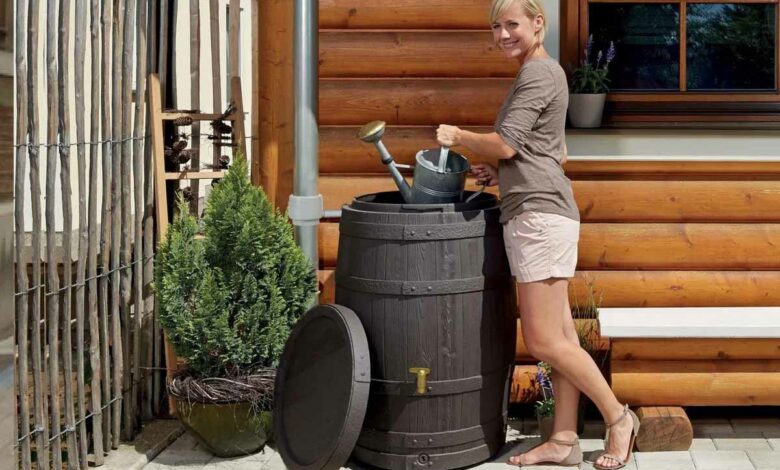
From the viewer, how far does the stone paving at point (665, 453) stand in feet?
12.1

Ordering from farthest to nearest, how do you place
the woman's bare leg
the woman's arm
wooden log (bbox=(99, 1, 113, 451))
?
wooden log (bbox=(99, 1, 113, 451)) → the woman's bare leg → the woman's arm

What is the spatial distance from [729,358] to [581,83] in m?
1.28

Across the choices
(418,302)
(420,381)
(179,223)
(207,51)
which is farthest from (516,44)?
(207,51)

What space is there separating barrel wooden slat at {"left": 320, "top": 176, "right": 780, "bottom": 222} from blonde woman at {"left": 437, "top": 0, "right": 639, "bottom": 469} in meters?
0.81

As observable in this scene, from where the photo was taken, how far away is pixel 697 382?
3992 millimetres

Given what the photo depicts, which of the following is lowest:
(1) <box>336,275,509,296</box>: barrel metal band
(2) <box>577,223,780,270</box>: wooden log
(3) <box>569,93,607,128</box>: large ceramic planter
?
(1) <box>336,275,509,296</box>: barrel metal band

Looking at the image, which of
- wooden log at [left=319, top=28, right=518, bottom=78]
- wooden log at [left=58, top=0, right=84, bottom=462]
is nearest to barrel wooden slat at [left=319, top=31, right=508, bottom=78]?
wooden log at [left=319, top=28, right=518, bottom=78]

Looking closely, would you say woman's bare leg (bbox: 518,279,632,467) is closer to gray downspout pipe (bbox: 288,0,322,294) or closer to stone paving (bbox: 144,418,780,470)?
stone paving (bbox: 144,418,780,470)

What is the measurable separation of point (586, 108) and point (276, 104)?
4.26 feet

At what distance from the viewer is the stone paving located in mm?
3703

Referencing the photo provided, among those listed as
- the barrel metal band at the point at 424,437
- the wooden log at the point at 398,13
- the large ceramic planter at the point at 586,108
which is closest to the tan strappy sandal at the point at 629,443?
the barrel metal band at the point at 424,437

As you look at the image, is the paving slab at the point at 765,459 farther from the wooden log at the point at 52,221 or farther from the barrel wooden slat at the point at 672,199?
the wooden log at the point at 52,221

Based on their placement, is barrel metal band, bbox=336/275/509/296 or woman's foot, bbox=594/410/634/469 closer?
barrel metal band, bbox=336/275/509/296

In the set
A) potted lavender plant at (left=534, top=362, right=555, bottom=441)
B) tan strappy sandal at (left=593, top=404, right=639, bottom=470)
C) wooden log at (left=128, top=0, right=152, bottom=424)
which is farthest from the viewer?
wooden log at (left=128, top=0, right=152, bottom=424)
